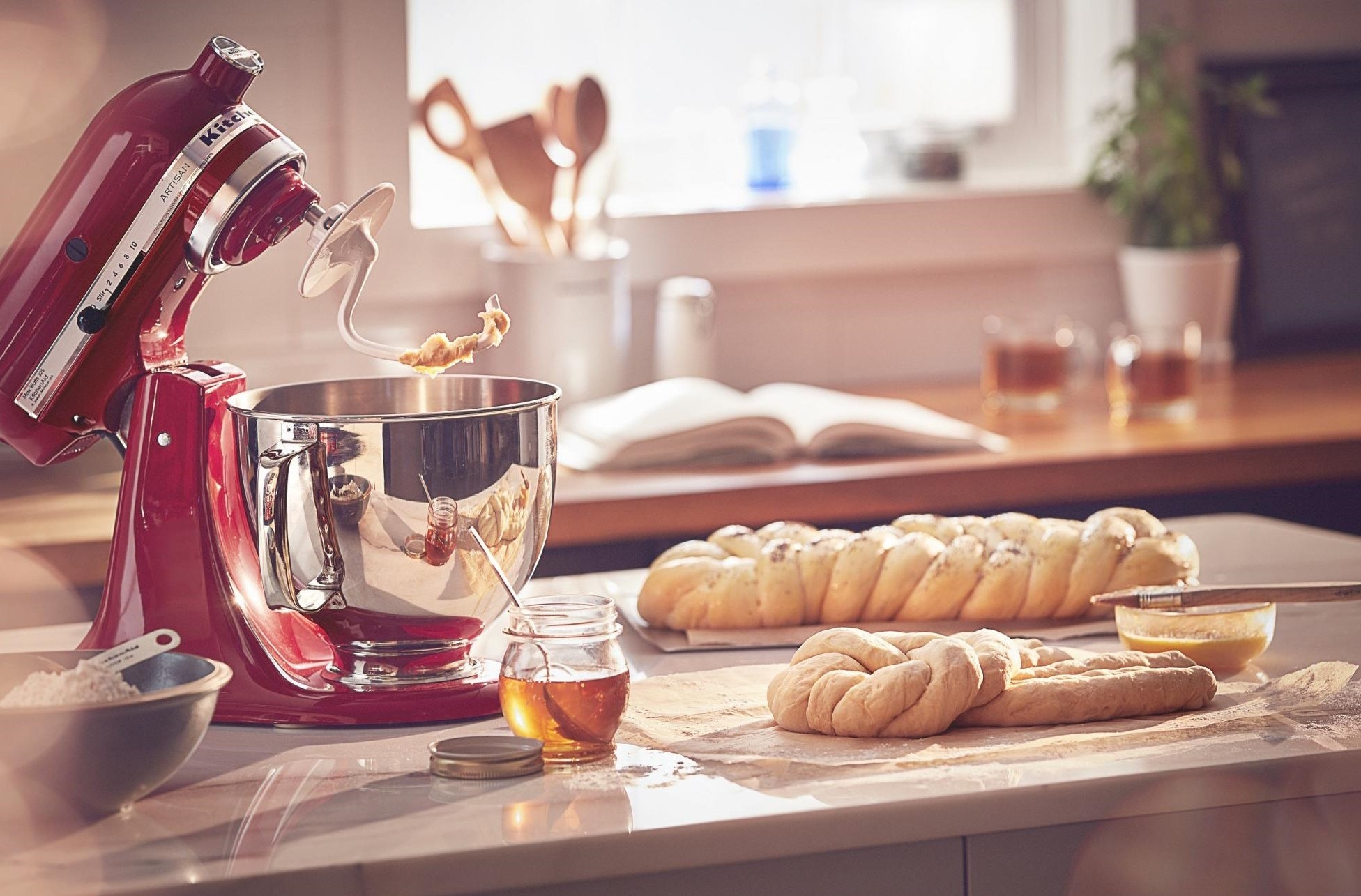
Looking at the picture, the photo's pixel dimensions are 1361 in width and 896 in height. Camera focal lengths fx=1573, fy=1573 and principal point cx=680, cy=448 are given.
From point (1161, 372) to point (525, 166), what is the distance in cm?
96

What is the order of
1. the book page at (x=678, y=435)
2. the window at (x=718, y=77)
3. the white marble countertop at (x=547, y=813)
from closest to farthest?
the white marble countertop at (x=547, y=813), the book page at (x=678, y=435), the window at (x=718, y=77)

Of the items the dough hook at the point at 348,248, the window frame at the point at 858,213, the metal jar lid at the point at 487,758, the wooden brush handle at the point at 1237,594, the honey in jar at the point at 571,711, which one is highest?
the window frame at the point at 858,213

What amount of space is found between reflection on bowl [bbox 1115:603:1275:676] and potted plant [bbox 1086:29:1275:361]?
5.21ft

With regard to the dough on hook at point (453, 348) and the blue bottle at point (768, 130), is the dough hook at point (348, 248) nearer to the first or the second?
the dough on hook at point (453, 348)

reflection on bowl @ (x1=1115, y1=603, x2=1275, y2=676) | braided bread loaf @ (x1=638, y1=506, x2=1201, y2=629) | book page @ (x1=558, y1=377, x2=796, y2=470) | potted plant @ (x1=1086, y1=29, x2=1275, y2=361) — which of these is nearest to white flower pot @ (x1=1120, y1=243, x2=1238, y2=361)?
potted plant @ (x1=1086, y1=29, x2=1275, y2=361)

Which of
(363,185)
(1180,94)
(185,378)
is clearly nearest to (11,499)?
(363,185)

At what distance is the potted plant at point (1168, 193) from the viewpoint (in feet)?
8.59

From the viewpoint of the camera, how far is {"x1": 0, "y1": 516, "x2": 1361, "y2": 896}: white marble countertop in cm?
79

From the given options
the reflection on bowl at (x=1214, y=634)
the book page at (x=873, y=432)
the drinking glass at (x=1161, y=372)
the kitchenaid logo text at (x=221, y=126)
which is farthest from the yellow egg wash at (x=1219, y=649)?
the drinking glass at (x=1161, y=372)

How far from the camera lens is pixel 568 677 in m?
0.93

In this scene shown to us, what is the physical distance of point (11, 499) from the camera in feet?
6.34

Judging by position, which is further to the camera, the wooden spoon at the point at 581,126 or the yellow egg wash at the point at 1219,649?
the wooden spoon at the point at 581,126

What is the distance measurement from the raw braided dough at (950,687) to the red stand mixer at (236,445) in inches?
8.5

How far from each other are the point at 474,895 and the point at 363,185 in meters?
1.69
